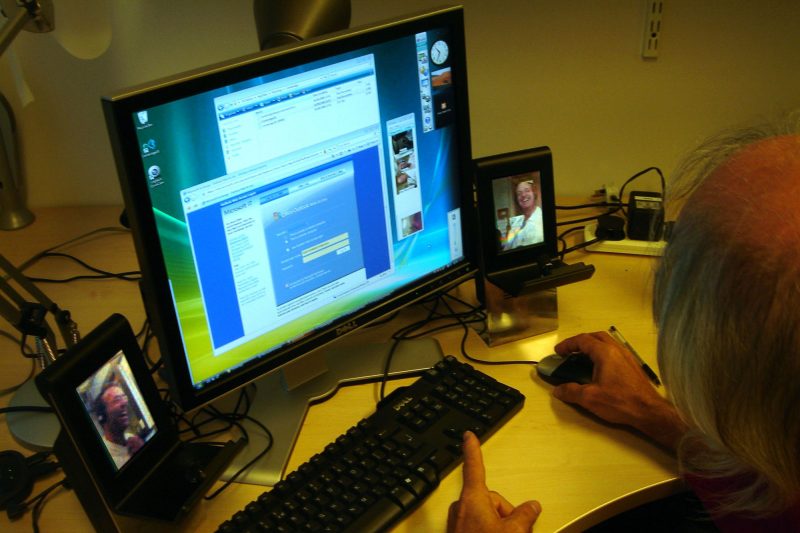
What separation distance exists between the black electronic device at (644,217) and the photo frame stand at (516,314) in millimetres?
282

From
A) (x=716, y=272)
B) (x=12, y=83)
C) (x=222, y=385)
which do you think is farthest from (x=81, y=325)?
(x=716, y=272)

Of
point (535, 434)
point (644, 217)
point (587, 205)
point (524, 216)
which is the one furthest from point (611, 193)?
point (535, 434)

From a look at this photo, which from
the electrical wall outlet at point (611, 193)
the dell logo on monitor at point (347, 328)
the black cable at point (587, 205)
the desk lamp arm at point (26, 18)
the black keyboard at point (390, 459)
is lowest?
the black keyboard at point (390, 459)

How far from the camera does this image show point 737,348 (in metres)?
0.67

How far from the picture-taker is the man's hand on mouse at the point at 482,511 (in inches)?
31.6

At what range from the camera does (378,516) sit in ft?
2.73

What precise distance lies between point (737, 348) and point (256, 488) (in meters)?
0.59

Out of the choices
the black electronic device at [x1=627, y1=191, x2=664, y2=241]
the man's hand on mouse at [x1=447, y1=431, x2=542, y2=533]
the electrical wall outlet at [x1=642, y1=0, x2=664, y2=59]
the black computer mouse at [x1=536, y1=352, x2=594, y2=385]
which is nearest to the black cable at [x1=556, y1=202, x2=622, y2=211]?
the black electronic device at [x1=627, y1=191, x2=664, y2=241]

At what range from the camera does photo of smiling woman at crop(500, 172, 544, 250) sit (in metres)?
1.12

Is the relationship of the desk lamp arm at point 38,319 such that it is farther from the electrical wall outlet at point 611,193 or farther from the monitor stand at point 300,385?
the electrical wall outlet at point 611,193

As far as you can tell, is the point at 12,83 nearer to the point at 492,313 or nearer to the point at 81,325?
the point at 81,325

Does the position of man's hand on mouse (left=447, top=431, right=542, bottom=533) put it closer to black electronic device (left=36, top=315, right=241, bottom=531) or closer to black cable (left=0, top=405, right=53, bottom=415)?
black electronic device (left=36, top=315, right=241, bottom=531)

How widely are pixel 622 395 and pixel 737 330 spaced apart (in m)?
0.32

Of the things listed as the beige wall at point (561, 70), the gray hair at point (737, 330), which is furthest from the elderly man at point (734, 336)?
the beige wall at point (561, 70)
